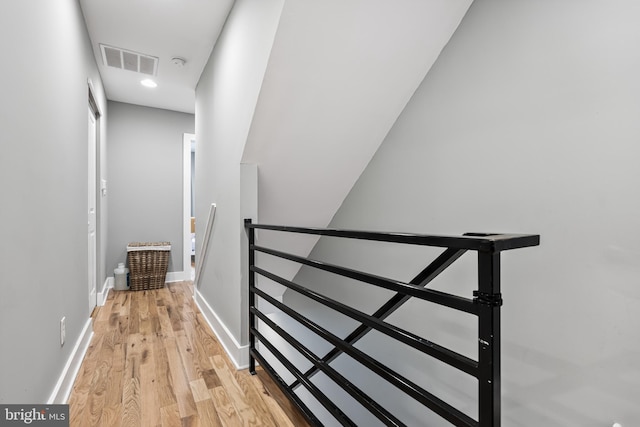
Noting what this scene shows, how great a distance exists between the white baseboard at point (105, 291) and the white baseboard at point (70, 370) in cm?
106

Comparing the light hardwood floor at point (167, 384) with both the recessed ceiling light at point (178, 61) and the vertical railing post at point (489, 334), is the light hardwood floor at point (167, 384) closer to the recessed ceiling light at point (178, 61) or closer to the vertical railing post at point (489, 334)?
the vertical railing post at point (489, 334)

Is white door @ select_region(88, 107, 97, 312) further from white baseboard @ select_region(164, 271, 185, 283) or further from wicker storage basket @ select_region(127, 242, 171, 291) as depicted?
white baseboard @ select_region(164, 271, 185, 283)

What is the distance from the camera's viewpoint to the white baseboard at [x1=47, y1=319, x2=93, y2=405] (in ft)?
5.06

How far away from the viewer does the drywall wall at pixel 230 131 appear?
1.73m

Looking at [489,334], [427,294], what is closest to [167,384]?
[427,294]

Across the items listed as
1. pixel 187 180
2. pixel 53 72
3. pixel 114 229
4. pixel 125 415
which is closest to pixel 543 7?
pixel 53 72

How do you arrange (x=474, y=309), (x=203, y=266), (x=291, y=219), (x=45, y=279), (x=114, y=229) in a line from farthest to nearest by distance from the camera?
(x=114, y=229), (x=203, y=266), (x=291, y=219), (x=45, y=279), (x=474, y=309)

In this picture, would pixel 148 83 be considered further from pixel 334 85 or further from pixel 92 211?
pixel 334 85

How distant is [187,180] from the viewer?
14.5ft

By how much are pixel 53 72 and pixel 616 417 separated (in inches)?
108

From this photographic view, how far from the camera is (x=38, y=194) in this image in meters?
1.35

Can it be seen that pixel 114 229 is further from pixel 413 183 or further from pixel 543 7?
pixel 543 7

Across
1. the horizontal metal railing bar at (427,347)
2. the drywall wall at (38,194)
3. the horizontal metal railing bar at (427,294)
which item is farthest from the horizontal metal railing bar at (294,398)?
the drywall wall at (38,194)

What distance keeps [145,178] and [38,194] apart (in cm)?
307
